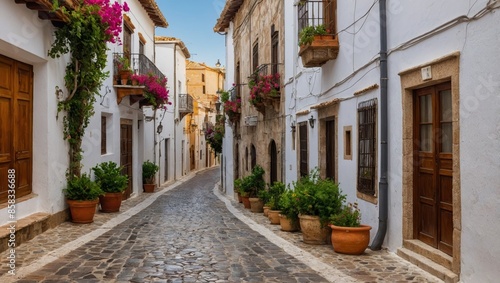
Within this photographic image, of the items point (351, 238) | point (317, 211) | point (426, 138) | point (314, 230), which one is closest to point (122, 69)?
point (317, 211)

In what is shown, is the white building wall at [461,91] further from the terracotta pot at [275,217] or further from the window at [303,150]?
the terracotta pot at [275,217]

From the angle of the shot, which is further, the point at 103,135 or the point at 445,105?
the point at 103,135

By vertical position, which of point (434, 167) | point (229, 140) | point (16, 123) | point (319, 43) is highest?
point (319, 43)

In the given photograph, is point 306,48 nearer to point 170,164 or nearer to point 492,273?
point 492,273

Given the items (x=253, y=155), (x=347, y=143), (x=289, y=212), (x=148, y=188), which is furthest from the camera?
(x=148, y=188)

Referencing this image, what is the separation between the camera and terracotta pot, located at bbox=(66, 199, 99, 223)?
1009 cm

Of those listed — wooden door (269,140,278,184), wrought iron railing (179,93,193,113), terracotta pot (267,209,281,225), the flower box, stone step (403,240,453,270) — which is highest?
wrought iron railing (179,93,193,113)

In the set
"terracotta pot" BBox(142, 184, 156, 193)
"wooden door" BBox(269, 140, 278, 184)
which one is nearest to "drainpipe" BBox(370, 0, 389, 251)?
"wooden door" BBox(269, 140, 278, 184)

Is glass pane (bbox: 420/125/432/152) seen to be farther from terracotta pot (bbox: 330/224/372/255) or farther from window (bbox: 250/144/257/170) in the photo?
window (bbox: 250/144/257/170)

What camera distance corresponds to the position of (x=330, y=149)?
10680mm

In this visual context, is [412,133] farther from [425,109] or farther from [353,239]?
[353,239]

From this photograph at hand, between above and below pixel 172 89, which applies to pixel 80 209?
below

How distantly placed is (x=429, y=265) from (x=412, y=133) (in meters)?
1.69

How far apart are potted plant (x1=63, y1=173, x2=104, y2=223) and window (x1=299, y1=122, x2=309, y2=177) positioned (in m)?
4.76
